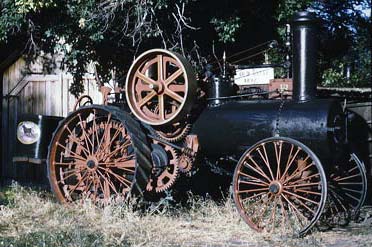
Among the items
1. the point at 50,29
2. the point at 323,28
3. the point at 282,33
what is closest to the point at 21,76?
the point at 50,29

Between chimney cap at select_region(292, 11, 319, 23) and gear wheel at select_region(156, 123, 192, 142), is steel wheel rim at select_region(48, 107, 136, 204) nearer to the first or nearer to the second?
gear wheel at select_region(156, 123, 192, 142)

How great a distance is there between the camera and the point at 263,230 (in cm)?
621

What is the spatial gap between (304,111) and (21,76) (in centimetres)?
642

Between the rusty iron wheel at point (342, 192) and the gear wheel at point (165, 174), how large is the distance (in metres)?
1.92

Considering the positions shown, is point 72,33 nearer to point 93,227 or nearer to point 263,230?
point 93,227

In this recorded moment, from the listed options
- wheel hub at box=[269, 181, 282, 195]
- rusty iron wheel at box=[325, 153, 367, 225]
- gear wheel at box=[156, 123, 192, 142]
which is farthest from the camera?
gear wheel at box=[156, 123, 192, 142]

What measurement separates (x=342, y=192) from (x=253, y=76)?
2246 mm

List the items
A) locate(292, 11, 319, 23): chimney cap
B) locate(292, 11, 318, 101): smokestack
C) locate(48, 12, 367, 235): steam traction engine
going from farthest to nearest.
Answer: locate(292, 11, 319, 23): chimney cap → locate(292, 11, 318, 101): smokestack → locate(48, 12, 367, 235): steam traction engine

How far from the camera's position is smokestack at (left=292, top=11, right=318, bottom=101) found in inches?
274

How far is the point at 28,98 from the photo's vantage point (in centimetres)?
1095

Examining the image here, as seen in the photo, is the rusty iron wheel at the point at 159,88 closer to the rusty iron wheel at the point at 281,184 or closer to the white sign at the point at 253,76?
the rusty iron wheel at the point at 281,184

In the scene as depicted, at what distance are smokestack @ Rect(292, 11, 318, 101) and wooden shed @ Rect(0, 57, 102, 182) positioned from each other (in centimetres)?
429

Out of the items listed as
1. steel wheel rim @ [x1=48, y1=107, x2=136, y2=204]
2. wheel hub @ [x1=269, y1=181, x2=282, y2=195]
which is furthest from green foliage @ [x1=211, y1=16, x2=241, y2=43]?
wheel hub @ [x1=269, y1=181, x2=282, y2=195]

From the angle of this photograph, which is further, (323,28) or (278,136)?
(323,28)
